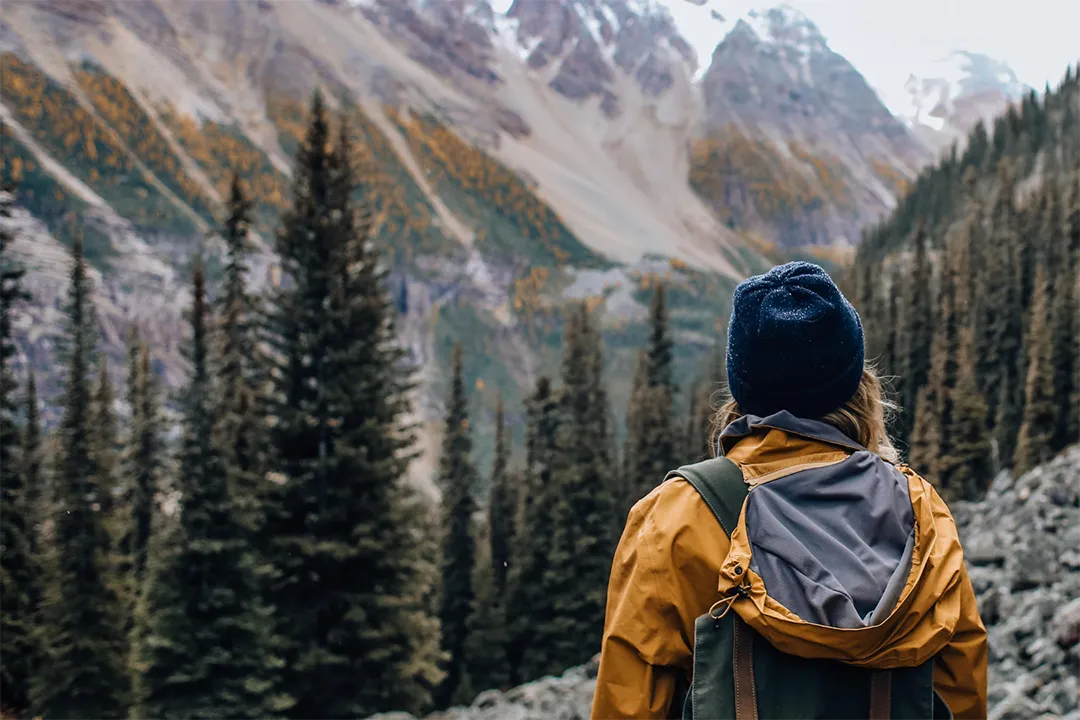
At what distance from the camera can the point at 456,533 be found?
4066 centimetres

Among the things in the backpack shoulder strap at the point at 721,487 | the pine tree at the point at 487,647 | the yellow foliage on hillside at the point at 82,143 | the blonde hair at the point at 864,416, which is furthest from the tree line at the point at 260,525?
the yellow foliage on hillside at the point at 82,143

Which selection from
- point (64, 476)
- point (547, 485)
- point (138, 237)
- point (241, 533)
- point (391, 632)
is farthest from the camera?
point (138, 237)

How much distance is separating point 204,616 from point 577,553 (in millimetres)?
16715

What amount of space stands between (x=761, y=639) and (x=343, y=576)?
48.8ft

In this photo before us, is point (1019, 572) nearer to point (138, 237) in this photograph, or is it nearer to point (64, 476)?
point (64, 476)

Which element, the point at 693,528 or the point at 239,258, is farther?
the point at 239,258

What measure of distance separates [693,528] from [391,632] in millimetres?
14393

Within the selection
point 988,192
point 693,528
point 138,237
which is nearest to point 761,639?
point 693,528

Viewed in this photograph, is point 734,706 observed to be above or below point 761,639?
below

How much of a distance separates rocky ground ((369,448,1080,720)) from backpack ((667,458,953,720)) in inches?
234

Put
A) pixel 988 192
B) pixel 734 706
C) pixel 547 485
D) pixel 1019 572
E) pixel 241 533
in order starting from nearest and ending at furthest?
pixel 734 706 → pixel 1019 572 → pixel 241 533 → pixel 547 485 → pixel 988 192

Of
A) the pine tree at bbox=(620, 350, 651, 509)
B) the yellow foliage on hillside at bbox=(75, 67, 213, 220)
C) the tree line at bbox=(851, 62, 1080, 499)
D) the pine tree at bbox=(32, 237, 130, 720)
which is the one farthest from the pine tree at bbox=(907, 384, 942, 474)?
the yellow foliage on hillside at bbox=(75, 67, 213, 220)

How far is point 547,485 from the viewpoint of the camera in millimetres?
33750

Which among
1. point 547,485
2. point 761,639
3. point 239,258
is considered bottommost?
point 547,485
